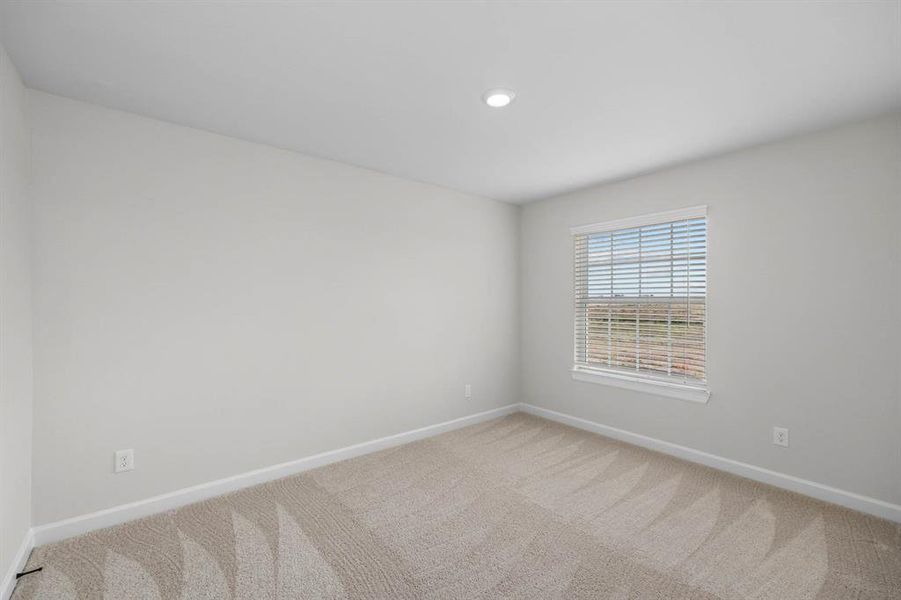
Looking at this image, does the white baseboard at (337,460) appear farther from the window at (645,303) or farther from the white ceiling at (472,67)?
the white ceiling at (472,67)

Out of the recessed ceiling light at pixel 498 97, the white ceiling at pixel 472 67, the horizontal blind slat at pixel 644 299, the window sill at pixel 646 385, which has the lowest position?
the window sill at pixel 646 385

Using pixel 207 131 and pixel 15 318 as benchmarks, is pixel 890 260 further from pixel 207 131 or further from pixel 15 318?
pixel 15 318

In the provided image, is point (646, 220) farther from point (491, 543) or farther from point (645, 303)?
point (491, 543)

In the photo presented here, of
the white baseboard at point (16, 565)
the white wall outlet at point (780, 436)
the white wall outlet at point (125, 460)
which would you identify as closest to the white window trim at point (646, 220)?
the white wall outlet at point (780, 436)

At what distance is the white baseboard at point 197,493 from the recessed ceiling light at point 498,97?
271 cm

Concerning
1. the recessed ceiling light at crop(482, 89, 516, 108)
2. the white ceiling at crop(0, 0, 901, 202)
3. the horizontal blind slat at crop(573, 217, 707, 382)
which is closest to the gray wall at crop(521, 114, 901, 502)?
the horizontal blind slat at crop(573, 217, 707, 382)

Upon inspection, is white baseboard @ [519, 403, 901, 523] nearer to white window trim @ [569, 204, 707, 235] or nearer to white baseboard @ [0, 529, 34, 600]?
white window trim @ [569, 204, 707, 235]

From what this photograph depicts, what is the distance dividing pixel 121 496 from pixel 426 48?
290 centimetres

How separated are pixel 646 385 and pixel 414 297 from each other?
2.16 metres

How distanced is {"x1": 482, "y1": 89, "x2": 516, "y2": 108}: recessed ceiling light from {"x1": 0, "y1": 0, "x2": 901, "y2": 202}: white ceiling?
0.06 meters

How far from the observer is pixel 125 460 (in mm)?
2369

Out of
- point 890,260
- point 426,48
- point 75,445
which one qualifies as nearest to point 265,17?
point 426,48

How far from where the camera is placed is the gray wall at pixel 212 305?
2217 millimetres

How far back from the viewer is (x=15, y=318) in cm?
188
